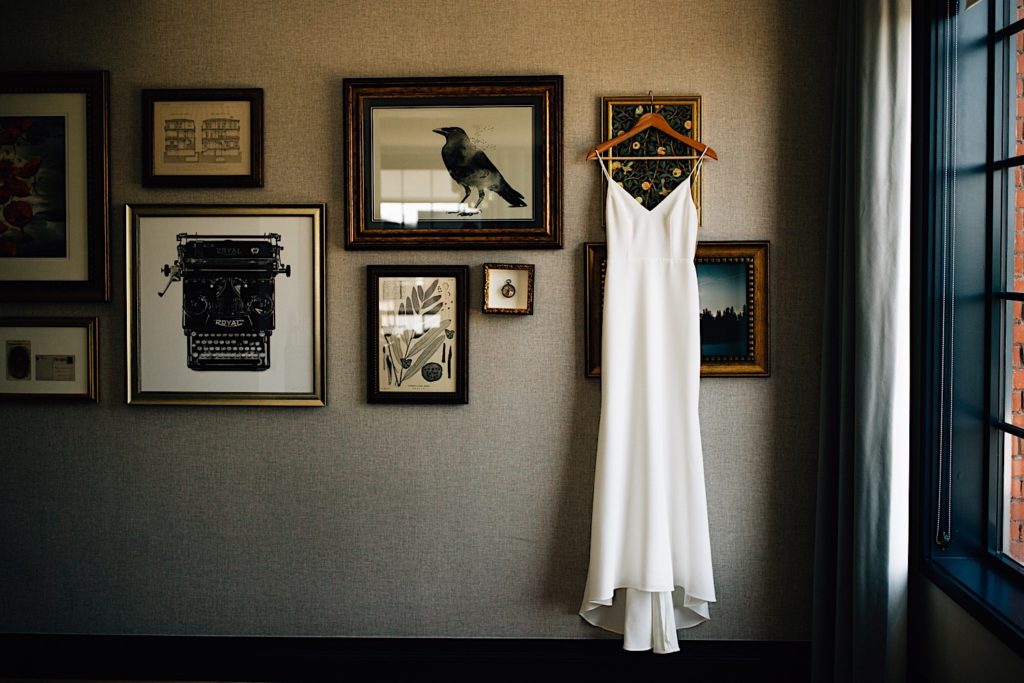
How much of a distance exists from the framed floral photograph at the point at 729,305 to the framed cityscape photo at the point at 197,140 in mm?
1174

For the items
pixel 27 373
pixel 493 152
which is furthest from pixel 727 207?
pixel 27 373

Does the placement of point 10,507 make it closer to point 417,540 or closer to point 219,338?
point 219,338

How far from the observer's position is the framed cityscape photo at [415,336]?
2.48m

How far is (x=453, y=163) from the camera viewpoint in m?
2.47

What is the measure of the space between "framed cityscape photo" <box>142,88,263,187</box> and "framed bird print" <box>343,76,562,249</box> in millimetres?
352

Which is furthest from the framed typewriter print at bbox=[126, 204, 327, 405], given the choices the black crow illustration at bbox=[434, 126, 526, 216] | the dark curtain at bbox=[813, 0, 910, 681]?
the dark curtain at bbox=[813, 0, 910, 681]

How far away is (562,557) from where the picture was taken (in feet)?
8.21

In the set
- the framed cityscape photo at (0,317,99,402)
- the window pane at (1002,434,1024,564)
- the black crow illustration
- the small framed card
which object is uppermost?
the black crow illustration

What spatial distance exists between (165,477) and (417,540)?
0.88m

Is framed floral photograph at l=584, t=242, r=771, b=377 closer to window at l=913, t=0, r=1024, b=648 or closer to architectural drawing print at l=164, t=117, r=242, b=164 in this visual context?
window at l=913, t=0, r=1024, b=648

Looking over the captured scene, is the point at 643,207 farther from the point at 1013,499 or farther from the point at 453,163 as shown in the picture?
the point at 1013,499

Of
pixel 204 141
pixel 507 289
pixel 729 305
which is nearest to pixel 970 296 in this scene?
pixel 729 305

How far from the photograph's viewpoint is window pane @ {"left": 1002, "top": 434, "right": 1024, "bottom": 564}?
1.89 metres

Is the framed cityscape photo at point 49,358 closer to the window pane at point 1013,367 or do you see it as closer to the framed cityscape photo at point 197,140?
the framed cityscape photo at point 197,140
